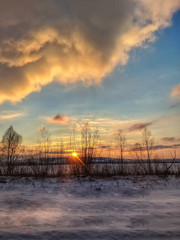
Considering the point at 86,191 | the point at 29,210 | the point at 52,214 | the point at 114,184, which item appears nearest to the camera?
the point at 52,214

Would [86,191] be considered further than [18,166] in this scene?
No

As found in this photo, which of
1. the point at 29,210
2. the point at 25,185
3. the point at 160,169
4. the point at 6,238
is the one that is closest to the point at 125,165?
the point at 160,169

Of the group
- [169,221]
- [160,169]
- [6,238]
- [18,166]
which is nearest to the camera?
[6,238]

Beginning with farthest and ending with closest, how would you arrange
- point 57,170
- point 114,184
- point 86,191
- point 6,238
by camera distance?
point 57,170, point 114,184, point 86,191, point 6,238

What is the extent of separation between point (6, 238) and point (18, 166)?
7717mm

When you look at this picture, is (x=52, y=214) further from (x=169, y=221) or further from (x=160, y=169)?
(x=160, y=169)

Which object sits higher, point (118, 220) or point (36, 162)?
point (36, 162)

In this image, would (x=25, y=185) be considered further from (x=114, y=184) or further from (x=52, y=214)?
(x=52, y=214)

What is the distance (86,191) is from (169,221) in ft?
10.4

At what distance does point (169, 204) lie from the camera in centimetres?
371

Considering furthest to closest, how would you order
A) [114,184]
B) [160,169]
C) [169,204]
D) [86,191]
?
1. [160,169]
2. [114,184]
3. [86,191]
4. [169,204]

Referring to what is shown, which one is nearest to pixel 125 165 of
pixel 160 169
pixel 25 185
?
pixel 160 169

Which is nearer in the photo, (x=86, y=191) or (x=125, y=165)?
(x=86, y=191)

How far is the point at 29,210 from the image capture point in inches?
135
